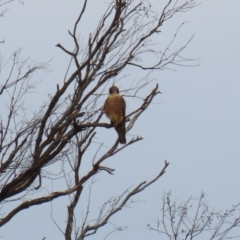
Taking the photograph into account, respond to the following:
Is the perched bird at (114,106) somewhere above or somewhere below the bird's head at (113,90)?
below

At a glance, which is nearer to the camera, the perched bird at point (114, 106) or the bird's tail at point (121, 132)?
the bird's tail at point (121, 132)

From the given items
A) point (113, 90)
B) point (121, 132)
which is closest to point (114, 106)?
point (113, 90)

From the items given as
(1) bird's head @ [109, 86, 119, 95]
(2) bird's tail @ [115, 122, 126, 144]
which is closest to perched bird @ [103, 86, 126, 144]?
(1) bird's head @ [109, 86, 119, 95]

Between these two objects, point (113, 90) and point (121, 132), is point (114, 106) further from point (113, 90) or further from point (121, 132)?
point (121, 132)

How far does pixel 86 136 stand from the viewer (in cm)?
667

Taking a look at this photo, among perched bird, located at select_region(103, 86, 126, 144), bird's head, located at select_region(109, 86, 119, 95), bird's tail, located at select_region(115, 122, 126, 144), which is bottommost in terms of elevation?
bird's tail, located at select_region(115, 122, 126, 144)

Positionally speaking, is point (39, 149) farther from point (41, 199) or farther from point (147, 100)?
point (147, 100)

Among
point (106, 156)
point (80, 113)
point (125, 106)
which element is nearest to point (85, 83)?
point (80, 113)

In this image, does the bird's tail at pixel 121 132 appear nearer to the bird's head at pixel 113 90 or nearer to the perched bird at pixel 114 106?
the perched bird at pixel 114 106

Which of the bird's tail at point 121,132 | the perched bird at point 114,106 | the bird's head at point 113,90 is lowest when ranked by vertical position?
the bird's tail at point 121,132

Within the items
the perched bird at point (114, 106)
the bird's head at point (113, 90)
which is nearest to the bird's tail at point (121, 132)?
the perched bird at point (114, 106)

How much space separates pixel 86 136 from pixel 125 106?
4.09ft

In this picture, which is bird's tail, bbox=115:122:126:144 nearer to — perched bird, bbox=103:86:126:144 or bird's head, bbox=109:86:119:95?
perched bird, bbox=103:86:126:144

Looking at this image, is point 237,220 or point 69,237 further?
point 237,220
